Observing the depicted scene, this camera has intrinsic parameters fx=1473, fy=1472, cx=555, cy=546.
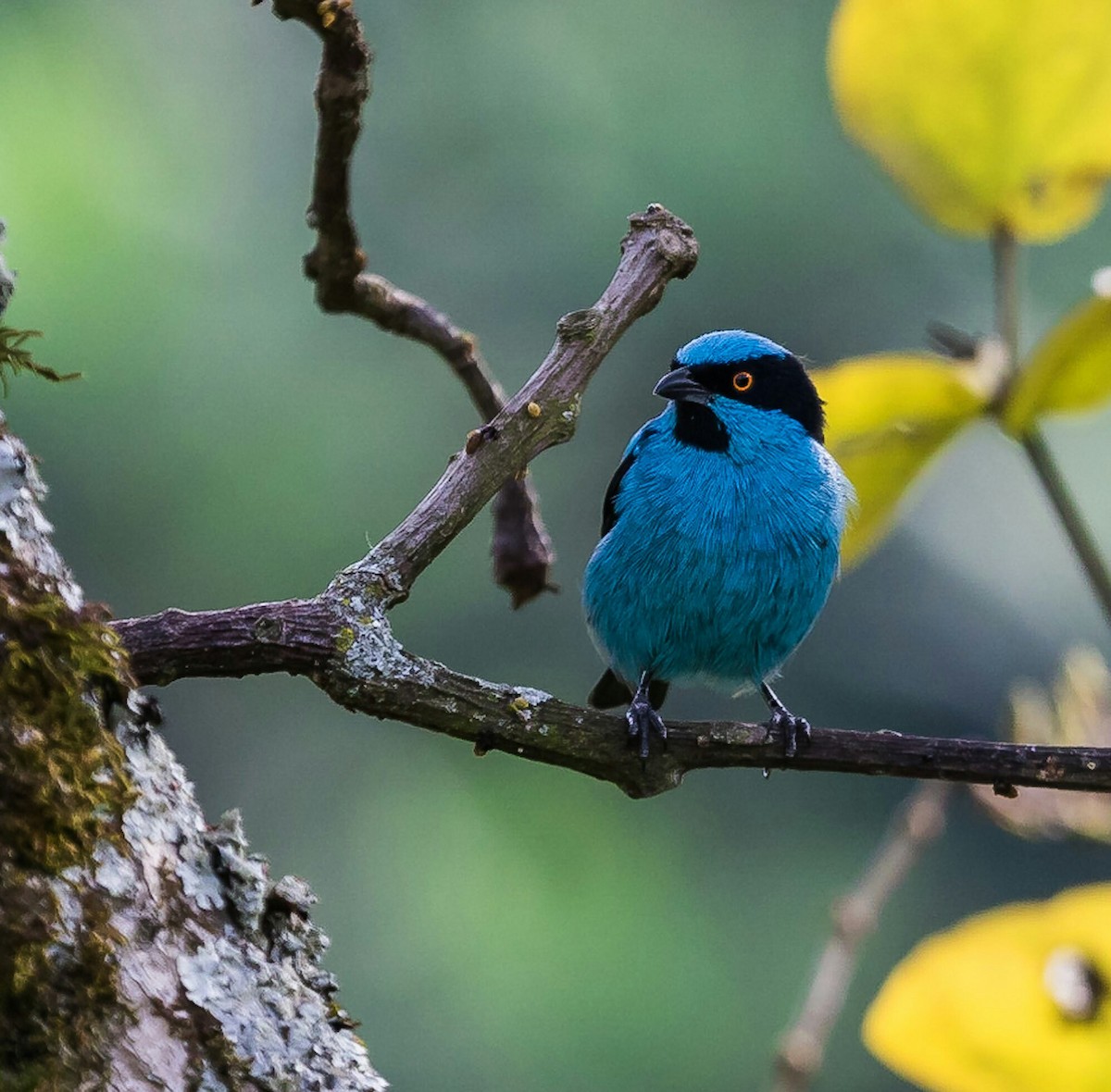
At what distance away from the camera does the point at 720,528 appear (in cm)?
411

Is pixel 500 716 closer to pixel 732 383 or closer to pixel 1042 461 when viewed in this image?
pixel 1042 461

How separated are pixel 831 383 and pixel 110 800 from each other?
1.78 m

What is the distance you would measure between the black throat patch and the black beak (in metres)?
0.03

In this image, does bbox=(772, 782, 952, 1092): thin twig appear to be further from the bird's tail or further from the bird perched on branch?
the bird's tail

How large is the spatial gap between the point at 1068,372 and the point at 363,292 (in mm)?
1497

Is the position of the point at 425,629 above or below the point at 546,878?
above

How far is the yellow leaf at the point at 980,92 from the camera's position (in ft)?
9.59

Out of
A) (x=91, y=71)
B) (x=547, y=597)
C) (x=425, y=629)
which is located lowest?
(x=425, y=629)

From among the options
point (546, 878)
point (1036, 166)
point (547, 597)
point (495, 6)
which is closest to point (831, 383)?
point (1036, 166)

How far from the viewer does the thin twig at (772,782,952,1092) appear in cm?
247

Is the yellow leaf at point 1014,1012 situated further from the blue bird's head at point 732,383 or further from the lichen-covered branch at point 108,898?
the blue bird's head at point 732,383

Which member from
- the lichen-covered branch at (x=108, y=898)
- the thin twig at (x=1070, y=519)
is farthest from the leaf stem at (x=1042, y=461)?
the lichen-covered branch at (x=108, y=898)

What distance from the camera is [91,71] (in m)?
11.6

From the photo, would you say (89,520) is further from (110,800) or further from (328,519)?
(110,800)
